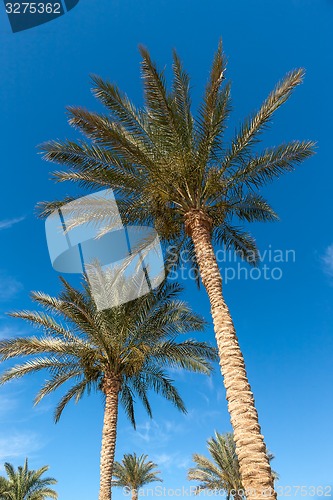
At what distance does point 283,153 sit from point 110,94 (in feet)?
16.0

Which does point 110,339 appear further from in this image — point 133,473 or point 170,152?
point 133,473

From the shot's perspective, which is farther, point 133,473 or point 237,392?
point 133,473

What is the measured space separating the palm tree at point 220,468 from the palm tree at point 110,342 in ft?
41.1

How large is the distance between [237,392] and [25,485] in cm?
2632

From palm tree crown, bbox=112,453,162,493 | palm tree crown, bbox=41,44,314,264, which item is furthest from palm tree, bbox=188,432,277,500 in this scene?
palm tree crown, bbox=41,44,314,264

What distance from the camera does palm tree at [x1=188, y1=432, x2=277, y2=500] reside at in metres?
23.0

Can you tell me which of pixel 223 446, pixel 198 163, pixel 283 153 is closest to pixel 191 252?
pixel 198 163

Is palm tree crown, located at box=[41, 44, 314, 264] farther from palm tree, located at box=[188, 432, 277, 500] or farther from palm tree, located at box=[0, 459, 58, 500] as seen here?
palm tree, located at box=[0, 459, 58, 500]

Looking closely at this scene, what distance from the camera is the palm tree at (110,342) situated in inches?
500

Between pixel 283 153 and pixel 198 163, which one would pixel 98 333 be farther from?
pixel 283 153

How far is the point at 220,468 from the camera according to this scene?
77.6 feet

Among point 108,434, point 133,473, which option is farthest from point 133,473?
point 108,434

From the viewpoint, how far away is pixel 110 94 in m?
9.96

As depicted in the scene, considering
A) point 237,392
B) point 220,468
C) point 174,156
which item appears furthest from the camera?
point 220,468
